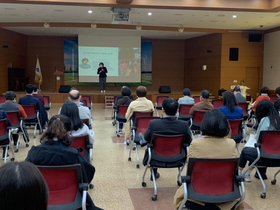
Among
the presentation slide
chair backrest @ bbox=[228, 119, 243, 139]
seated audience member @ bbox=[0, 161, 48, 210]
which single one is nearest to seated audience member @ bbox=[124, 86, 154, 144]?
chair backrest @ bbox=[228, 119, 243, 139]

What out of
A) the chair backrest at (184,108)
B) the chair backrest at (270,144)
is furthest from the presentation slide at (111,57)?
the chair backrest at (270,144)

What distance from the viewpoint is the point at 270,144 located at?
3543 mm

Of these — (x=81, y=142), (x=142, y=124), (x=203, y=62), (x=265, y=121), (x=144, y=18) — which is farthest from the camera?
(x=203, y=62)

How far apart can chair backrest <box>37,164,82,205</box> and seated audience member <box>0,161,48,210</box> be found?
127 centimetres

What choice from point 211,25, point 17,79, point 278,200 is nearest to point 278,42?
point 211,25

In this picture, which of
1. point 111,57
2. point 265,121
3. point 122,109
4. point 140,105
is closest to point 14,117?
point 122,109

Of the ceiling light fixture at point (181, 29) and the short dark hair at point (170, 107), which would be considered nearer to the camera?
the short dark hair at point (170, 107)

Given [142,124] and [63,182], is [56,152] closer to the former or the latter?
[63,182]

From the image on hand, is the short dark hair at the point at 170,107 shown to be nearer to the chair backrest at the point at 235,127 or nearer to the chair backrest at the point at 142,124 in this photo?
the chair backrest at the point at 142,124

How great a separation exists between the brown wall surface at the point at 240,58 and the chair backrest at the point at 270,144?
490 inches

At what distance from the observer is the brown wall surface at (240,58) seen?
1549 centimetres

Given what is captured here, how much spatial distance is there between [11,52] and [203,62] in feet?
35.9

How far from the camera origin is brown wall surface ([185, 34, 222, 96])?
52.2ft

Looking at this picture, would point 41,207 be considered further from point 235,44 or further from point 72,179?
point 235,44
